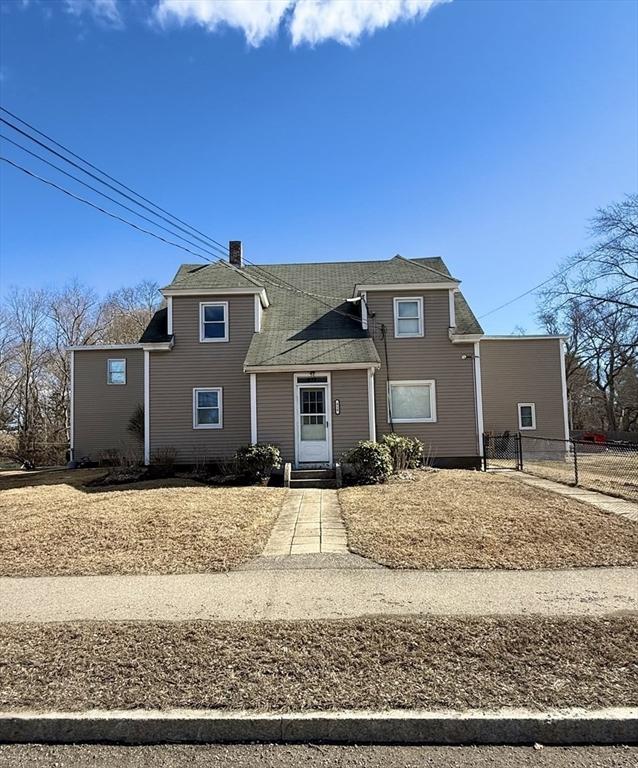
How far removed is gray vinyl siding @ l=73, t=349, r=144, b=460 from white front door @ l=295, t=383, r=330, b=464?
8094 mm

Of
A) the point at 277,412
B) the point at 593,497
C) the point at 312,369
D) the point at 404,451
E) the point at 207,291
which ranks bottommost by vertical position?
the point at 593,497

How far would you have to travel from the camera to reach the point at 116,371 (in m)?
20.0

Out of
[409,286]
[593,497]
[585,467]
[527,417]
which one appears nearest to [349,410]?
[409,286]

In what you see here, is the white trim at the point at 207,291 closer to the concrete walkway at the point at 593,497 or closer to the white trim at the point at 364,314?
the white trim at the point at 364,314

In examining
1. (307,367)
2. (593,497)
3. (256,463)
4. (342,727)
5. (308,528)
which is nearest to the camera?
(342,727)

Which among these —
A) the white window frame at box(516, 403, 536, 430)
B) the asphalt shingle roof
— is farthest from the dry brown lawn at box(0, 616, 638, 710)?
the white window frame at box(516, 403, 536, 430)

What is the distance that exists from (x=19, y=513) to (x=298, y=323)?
32.0ft

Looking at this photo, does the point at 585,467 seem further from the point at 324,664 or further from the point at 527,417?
the point at 324,664

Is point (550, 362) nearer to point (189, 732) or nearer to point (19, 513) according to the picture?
point (19, 513)

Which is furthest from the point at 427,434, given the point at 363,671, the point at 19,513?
the point at 363,671

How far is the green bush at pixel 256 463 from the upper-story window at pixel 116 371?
8.84 metres

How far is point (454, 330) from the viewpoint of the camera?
16250mm

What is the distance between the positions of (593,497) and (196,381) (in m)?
11.1

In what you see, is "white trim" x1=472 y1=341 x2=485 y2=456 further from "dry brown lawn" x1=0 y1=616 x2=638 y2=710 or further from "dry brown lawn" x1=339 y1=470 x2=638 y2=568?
"dry brown lawn" x1=0 y1=616 x2=638 y2=710
